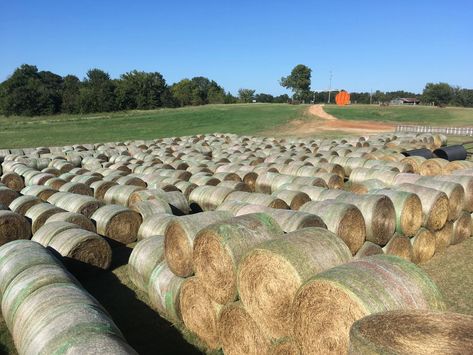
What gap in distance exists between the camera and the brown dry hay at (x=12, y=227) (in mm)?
11555

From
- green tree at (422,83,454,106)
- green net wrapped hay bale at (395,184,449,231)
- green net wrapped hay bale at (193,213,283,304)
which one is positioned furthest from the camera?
green tree at (422,83,454,106)

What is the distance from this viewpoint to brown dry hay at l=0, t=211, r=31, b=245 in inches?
455

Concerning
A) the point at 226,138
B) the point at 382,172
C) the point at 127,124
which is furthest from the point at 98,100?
the point at 382,172

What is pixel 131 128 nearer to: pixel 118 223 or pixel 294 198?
pixel 118 223

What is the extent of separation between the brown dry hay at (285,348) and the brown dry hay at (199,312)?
1.69 meters

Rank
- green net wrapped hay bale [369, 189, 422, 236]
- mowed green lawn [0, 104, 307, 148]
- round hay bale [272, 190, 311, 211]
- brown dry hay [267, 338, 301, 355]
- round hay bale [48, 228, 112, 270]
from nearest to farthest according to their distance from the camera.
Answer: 1. brown dry hay [267, 338, 301, 355]
2. round hay bale [48, 228, 112, 270]
3. green net wrapped hay bale [369, 189, 422, 236]
4. round hay bale [272, 190, 311, 211]
5. mowed green lawn [0, 104, 307, 148]

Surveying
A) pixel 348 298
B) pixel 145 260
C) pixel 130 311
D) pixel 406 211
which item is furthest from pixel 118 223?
pixel 348 298

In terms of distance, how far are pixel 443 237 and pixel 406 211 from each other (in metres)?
2.62

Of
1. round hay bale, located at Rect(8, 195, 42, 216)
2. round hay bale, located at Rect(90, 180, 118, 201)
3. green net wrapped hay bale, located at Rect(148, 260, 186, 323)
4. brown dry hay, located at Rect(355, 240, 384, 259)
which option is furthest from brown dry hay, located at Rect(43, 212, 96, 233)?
brown dry hay, located at Rect(355, 240, 384, 259)

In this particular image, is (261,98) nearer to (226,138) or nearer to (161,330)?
(226,138)

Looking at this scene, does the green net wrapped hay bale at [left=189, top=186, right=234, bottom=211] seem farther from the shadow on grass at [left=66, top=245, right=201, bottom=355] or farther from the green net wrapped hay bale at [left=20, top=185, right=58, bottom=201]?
the green net wrapped hay bale at [left=20, top=185, right=58, bottom=201]

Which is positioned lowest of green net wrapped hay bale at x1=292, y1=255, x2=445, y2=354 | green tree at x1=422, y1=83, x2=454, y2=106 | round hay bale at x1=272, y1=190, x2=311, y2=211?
round hay bale at x1=272, y1=190, x2=311, y2=211

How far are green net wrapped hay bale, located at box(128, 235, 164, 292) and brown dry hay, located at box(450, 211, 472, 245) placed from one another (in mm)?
9960

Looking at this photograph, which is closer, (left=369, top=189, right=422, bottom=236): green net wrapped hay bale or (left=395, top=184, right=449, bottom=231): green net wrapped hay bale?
(left=369, top=189, right=422, bottom=236): green net wrapped hay bale
